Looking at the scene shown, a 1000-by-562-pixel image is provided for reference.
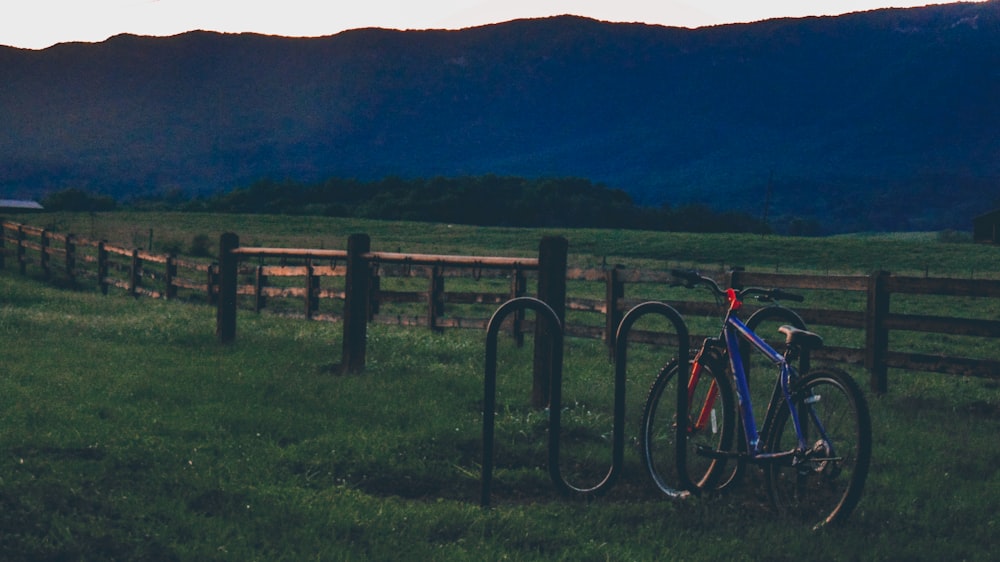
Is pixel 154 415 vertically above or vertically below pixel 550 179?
below

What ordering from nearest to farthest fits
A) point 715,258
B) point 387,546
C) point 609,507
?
1. point 387,546
2. point 609,507
3. point 715,258

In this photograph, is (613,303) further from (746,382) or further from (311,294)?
(746,382)

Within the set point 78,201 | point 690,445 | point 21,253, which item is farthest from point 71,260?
point 78,201

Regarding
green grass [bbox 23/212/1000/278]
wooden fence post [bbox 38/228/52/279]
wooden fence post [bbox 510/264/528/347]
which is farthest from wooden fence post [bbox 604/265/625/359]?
green grass [bbox 23/212/1000/278]

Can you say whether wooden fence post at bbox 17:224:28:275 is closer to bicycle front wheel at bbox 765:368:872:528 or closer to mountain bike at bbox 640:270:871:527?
mountain bike at bbox 640:270:871:527

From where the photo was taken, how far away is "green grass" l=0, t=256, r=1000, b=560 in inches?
235

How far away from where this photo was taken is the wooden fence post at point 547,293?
9656 millimetres

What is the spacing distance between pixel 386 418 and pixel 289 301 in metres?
24.8

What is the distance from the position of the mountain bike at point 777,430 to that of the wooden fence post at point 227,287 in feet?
25.6

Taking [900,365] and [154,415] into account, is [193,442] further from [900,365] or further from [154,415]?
[900,365]

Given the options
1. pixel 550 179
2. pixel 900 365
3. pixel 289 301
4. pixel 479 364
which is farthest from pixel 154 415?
pixel 550 179

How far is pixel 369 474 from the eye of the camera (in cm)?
760

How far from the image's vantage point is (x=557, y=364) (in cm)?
736

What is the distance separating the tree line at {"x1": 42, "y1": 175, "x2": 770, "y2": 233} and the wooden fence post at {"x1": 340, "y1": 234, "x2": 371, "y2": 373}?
344 feet
